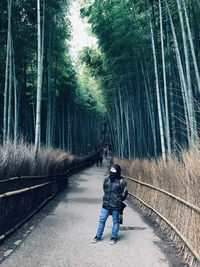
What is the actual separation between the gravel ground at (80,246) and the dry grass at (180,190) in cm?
36

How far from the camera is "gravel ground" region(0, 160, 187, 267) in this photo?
3.22 m

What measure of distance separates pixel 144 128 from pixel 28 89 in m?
6.72

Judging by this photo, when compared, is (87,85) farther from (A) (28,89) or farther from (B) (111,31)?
(B) (111,31)

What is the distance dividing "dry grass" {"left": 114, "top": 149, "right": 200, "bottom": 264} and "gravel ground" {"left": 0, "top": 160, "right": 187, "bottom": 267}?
0.36 metres

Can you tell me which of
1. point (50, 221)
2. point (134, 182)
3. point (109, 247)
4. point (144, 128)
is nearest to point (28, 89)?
point (144, 128)

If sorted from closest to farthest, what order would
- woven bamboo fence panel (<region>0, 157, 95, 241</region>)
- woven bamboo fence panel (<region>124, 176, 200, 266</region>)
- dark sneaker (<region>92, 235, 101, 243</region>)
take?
woven bamboo fence panel (<region>124, 176, 200, 266</region>) < woven bamboo fence panel (<region>0, 157, 95, 241</region>) < dark sneaker (<region>92, 235, 101, 243</region>)

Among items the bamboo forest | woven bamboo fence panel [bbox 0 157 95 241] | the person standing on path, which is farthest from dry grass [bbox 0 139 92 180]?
the person standing on path

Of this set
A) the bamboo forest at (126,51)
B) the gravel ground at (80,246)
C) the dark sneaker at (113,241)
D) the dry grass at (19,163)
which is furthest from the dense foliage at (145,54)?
the dark sneaker at (113,241)

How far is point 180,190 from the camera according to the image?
4012 millimetres

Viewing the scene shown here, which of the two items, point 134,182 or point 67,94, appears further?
point 67,94

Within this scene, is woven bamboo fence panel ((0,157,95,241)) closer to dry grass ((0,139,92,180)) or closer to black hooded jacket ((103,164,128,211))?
dry grass ((0,139,92,180))

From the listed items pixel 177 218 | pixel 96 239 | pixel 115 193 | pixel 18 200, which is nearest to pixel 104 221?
pixel 96 239

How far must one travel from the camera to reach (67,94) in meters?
15.6

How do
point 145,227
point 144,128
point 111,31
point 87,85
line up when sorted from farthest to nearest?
point 87,85 < point 144,128 < point 111,31 < point 145,227
